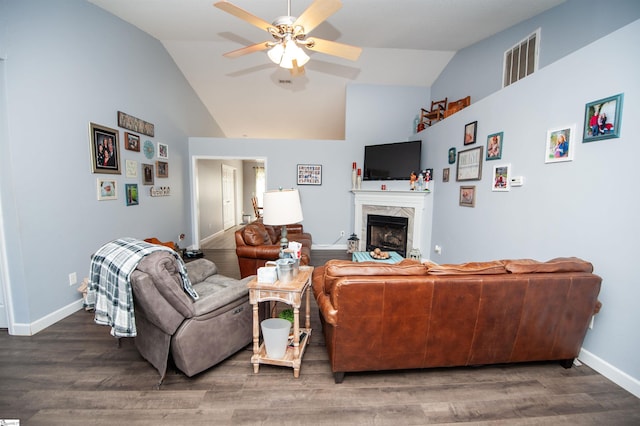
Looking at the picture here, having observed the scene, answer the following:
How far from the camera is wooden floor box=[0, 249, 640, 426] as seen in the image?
145 cm

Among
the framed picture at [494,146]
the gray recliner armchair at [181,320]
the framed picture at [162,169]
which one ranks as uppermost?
the framed picture at [494,146]

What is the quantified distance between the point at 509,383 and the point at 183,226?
5.30 meters

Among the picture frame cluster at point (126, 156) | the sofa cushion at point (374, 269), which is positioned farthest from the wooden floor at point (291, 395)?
the picture frame cluster at point (126, 156)

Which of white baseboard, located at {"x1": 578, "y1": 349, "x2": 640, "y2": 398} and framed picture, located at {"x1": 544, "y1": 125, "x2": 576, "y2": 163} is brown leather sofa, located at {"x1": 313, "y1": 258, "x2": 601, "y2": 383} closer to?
white baseboard, located at {"x1": 578, "y1": 349, "x2": 640, "y2": 398}

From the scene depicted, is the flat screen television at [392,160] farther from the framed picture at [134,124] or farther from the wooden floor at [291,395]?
the framed picture at [134,124]

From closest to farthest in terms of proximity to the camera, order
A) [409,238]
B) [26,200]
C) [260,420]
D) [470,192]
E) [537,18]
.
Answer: [260,420]
[26,200]
[537,18]
[470,192]
[409,238]

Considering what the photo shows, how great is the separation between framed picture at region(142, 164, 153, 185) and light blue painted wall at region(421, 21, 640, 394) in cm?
476

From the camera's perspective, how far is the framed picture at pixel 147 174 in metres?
3.73

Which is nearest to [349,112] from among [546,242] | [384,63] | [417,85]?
[384,63]

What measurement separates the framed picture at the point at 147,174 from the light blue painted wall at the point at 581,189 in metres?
4.76

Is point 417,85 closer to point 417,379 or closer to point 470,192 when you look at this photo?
point 470,192

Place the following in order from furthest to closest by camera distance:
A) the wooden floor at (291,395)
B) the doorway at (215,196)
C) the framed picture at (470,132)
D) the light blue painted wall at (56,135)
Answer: the doorway at (215,196)
the framed picture at (470,132)
the light blue painted wall at (56,135)
the wooden floor at (291,395)

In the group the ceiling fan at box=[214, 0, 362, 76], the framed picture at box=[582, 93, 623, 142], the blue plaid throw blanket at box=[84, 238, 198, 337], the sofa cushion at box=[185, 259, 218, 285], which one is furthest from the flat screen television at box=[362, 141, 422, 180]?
the blue plaid throw blanket at box=[84, 238, 198, 337]

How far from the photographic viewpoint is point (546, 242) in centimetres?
223
